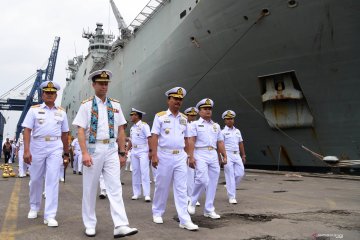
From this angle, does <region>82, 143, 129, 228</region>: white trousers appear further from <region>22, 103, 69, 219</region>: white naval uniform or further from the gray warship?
the gray warship

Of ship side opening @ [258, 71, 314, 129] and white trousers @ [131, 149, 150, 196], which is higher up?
ship side opening @ [258, 71, 314, 129]

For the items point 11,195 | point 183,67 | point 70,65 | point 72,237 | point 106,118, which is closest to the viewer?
point 72,237

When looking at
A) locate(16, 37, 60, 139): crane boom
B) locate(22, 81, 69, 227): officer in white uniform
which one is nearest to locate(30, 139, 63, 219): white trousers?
locate(22, 81, 69, 227): officer in white uniform

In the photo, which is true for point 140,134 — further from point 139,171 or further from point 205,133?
point 205,133

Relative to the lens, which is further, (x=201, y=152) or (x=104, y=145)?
(x=201, y=152)

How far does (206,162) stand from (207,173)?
0.50 ft

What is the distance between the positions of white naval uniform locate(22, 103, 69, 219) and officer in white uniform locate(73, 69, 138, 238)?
2.73ft

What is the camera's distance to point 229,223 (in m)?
4.79

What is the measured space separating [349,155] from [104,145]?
9382 mm

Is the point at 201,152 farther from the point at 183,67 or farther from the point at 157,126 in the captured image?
the point at 183,67

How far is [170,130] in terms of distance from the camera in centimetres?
480

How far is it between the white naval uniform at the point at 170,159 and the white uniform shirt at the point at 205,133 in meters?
0.60

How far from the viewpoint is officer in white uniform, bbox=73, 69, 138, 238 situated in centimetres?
403

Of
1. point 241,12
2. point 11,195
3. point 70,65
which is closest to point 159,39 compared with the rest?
point 241,12
